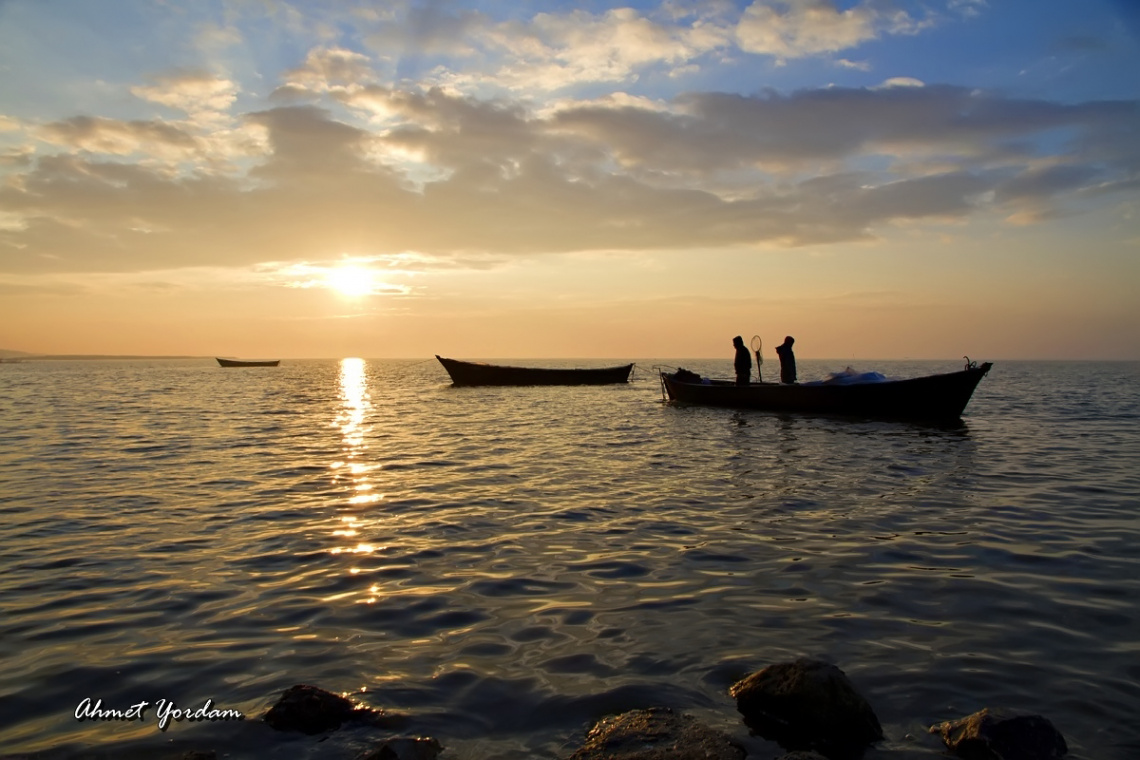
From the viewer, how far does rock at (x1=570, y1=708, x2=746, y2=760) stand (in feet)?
13.4

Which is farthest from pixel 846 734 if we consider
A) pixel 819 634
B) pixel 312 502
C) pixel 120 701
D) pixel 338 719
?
pixel 312 502

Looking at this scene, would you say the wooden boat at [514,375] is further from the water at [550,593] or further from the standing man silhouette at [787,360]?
the water at [550,593]

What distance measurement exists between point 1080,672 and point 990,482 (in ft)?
31.7

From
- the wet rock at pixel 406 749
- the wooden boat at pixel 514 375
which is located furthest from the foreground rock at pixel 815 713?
the wooden boat at pixel 514 375

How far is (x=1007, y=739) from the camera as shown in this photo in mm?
4164

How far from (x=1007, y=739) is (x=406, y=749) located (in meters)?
3.57

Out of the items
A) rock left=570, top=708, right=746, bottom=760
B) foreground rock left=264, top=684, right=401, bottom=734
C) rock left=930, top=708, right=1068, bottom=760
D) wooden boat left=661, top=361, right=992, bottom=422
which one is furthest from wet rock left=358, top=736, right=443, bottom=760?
wooden boat left=661, top=361, right=992, bottom=422

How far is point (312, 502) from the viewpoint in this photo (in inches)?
489

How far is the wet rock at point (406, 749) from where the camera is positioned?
4039mm

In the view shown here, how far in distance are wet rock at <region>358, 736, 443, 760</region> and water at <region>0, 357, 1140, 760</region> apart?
159 mm

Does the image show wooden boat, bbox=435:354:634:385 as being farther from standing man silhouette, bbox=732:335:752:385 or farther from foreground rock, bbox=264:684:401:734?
foreground rock, bbox=264:684:401:734

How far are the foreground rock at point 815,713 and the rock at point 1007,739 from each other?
0.49 meters

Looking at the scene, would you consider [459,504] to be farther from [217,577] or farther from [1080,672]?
[1080,672]

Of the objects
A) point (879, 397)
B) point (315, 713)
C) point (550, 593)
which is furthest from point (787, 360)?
point (315, 713)
